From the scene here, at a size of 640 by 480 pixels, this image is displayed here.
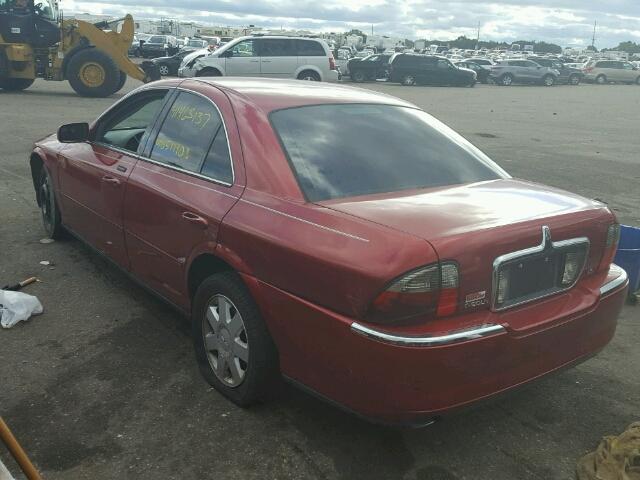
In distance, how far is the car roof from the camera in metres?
3.47

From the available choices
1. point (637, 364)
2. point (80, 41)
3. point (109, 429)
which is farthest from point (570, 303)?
point (80, 41)

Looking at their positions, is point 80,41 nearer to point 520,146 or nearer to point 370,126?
point 520,146

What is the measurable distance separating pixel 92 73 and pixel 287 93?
16.3 metres

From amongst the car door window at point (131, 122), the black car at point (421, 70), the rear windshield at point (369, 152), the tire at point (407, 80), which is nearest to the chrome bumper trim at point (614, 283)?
the rear windshield at point (369, 152)

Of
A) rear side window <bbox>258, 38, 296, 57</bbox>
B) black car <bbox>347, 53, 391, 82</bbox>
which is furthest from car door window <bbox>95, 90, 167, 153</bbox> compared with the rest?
black car <bbox>347, 53, 391, 82</bbox>

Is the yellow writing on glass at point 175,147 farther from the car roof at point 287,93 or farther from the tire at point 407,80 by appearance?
the tire at point 407,80

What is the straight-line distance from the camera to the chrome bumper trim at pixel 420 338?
7.93ft

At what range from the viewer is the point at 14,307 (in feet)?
13.6

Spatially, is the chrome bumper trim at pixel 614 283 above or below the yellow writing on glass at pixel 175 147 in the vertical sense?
below

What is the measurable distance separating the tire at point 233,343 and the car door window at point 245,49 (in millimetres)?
17864

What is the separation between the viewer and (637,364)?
385cm

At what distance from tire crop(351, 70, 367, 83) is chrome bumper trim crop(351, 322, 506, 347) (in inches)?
1246

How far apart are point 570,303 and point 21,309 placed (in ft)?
10.8

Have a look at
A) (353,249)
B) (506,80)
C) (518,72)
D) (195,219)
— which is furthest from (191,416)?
(518,72)
